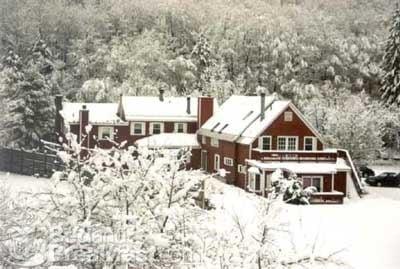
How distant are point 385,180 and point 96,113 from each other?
4806mm

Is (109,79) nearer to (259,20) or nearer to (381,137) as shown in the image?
(259,20)

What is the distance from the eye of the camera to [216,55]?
14.7 m

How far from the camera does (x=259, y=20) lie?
44.7 ft

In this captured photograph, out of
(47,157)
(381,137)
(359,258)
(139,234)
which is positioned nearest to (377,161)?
(381,137)

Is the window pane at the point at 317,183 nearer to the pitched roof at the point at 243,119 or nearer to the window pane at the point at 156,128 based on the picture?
the pitched roof at the point at 243,119

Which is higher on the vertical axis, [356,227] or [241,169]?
[241,169]

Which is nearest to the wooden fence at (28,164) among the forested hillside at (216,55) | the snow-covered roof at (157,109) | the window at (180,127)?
the forested hillside at (216,55)

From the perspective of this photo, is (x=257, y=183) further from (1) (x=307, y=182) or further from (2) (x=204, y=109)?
(2) (x=204, y=109)

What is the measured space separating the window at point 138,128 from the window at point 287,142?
7.37 feet

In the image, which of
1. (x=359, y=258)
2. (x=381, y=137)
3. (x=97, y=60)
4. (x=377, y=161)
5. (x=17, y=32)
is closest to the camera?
(x=359, y=258)

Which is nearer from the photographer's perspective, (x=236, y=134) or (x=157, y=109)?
(x=236, y=134)

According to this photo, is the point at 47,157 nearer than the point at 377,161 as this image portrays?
Yes

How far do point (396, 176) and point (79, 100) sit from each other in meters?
5.92

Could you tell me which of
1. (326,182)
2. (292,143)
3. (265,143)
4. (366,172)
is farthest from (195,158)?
(366,172)
